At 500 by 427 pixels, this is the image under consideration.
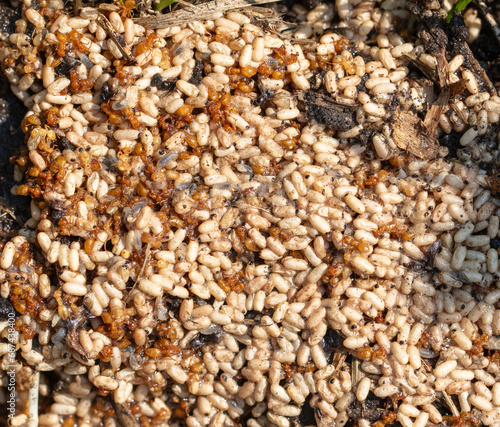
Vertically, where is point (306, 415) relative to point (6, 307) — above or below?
below

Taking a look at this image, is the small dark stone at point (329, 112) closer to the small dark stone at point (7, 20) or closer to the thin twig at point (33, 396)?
the small dark stone at point (7, 20)

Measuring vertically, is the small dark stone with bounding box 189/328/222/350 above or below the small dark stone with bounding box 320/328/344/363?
below

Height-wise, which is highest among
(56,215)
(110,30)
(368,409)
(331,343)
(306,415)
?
(110,30)

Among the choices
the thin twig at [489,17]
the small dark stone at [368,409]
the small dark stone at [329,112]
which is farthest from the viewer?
the thin twig at [489,17]

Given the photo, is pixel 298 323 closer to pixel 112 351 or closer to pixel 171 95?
pixel 112 351

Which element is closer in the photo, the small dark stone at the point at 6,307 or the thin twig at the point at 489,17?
the small dark stone at the point at 6,307

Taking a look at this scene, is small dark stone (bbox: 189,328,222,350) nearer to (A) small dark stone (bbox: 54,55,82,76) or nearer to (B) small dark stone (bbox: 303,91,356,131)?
(B) small dark stone (bbox: 303,91,356,131)

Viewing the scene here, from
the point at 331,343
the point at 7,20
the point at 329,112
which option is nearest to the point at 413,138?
the point at 329,112

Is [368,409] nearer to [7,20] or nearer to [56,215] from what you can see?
[56,215]

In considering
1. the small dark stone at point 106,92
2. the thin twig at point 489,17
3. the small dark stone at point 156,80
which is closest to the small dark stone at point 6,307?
the small dark stone at point 106,92

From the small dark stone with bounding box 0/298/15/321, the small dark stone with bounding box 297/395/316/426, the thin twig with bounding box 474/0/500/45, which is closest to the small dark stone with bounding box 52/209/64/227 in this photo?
the small dark stone with bounding box 0/298/15/321

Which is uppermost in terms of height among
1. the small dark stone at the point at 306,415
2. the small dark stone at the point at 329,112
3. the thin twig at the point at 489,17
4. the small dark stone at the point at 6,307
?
the thin twig at the point at 489,17
